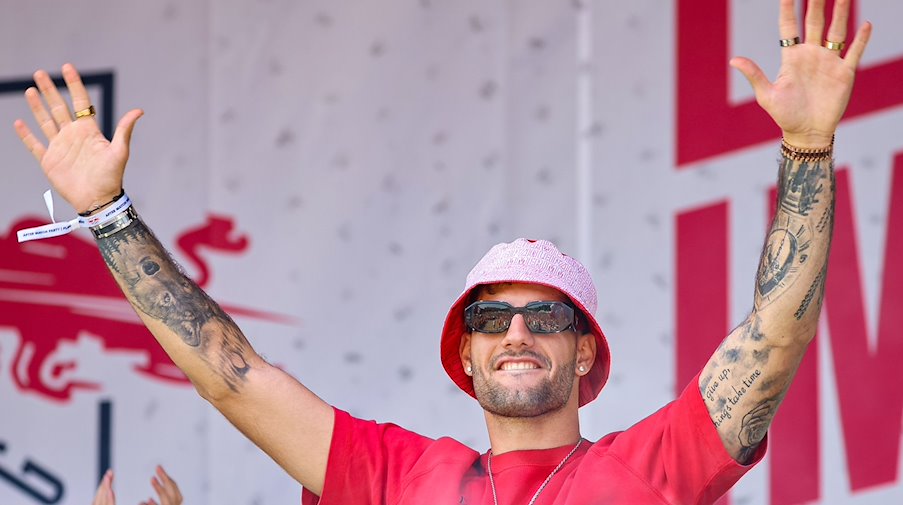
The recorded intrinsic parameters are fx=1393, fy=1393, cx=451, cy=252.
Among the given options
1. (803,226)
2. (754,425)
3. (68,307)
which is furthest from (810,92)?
(68,307)

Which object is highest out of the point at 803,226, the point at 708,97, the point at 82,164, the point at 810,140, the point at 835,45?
the point at 708,97

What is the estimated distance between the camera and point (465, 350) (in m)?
2.59

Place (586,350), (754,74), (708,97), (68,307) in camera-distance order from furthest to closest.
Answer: (68,307) < (708,97) < (586,350) < (754,74)

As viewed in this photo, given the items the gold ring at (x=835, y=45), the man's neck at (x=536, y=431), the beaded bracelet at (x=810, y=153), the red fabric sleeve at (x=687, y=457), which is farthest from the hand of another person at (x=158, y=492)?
the gold ring at (x=835, y=45)

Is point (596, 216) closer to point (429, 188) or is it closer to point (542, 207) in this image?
point (542, 207)

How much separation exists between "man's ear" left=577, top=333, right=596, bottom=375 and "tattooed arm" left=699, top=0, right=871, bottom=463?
1.37ft

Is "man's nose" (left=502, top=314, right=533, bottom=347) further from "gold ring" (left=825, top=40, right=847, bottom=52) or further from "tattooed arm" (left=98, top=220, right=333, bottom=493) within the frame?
"gold ring" (left=825, top=40, right=847, bottom=52)

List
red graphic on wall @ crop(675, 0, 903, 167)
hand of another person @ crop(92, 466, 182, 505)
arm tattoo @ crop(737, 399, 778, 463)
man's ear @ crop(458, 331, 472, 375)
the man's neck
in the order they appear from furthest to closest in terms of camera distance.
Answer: red graphic on wall @ crop(675, 0, 903, 167) → hand of another person @ crop(92, 466, 182, 505) → man's ear @ crop(458, 331, 472, 375) → the man's neck → arm tattoo @ crop(737, 399, 778, 463)

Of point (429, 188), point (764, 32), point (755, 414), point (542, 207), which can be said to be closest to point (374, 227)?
point (429, 188)

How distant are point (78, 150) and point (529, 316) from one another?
2.69 feet

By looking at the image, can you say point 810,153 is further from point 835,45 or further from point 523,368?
point 523,368

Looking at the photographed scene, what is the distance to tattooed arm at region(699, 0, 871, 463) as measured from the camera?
203 centimetres

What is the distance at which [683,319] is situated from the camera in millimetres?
3342

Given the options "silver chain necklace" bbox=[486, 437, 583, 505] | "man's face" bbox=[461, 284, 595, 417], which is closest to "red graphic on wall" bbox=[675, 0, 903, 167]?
"man's face" bbox=[461, 284, 595, 417]
